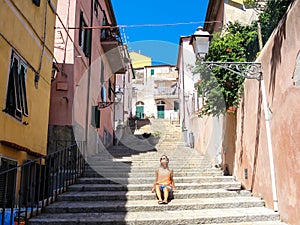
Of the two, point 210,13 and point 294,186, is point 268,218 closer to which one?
point 294,186

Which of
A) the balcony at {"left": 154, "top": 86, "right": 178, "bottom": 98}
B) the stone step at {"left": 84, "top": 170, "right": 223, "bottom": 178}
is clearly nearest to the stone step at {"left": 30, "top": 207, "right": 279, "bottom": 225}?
the stone step at {"left": 84, "top": 170, "right": 223, "bottom": 178}

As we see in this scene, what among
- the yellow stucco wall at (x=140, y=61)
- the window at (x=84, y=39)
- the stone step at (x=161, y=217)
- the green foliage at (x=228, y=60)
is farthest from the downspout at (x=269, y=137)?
the yellow stucco wall at (x=140, y=61)

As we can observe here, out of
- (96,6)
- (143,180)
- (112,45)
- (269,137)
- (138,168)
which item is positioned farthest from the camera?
(112,45)

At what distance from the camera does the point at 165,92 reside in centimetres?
3700

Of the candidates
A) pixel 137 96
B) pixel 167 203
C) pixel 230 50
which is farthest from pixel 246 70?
pixel 137 96

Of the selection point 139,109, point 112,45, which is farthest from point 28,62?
point 139,109

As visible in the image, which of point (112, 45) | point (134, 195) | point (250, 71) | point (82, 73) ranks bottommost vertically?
point (134, 195)

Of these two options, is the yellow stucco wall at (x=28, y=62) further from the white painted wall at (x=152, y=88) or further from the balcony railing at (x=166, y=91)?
the white painted wall at (x=152, y=88)

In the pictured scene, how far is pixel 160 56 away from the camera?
12.3 metres

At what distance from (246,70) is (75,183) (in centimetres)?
456

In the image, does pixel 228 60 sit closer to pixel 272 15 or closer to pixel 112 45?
pixel 272 15

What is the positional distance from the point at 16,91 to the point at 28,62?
89 centimetres

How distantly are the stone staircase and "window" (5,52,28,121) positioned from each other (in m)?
1.79

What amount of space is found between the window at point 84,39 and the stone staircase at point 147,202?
14.9 feet
